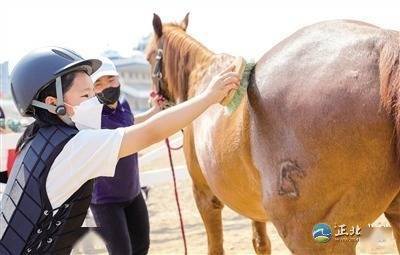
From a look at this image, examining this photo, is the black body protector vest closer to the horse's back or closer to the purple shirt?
the horse's back

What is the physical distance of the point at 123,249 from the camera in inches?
139

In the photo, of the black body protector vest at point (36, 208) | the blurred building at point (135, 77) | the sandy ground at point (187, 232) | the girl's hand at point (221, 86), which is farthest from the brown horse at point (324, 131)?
the blurred building at point (135, 77)

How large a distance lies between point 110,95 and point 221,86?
1.60m

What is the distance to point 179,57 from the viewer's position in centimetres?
476

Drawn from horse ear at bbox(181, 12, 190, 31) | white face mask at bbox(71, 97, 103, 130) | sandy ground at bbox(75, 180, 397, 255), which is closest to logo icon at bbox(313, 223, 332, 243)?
white face mask at bbox(71, 97, 103, 130)

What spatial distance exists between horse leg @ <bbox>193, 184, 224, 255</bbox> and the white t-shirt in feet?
7.97

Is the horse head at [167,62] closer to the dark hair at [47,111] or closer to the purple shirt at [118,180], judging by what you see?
the purple shirt at [118,180]

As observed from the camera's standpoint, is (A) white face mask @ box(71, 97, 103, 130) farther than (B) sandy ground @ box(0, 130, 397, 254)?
No

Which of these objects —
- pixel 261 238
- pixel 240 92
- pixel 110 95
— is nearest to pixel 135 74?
pixel 261 238

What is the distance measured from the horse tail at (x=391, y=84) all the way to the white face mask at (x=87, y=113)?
1138mm

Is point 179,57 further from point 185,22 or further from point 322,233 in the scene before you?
point 322,233

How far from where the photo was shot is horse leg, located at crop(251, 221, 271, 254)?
15.4 ft

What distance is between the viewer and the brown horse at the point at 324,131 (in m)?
2.20

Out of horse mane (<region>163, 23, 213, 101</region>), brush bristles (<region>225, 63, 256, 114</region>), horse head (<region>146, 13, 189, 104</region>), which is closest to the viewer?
brush bristles (<region>225, 63, 256, 114</region>)
